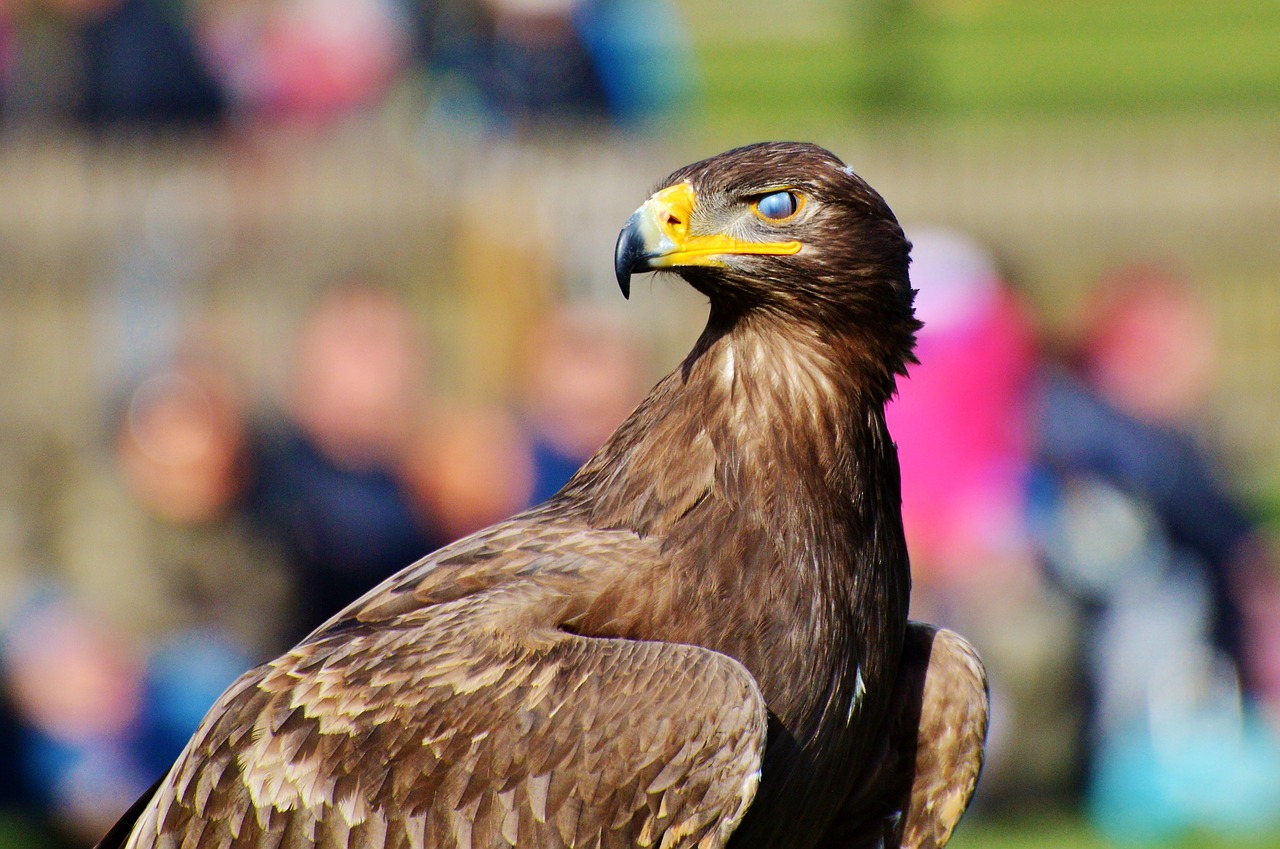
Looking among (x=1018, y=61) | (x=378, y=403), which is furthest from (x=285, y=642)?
(x=1018, y=61)

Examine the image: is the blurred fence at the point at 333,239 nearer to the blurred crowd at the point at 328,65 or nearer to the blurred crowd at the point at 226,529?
the blurred crowd at the point at 328,65

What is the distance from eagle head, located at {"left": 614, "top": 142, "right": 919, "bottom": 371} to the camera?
3.68 metres

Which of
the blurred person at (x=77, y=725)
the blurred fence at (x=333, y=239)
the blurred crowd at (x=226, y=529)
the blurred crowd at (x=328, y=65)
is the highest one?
the blurred crowd at (x=328, y=65)

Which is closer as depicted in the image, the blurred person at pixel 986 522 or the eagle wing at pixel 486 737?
the eagle wing at pixel 486 737

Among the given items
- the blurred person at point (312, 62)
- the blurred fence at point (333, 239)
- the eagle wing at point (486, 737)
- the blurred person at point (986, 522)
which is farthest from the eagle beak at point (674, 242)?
the blurred person at point (312, 62)

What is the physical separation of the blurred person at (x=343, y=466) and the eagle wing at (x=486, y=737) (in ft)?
11.4

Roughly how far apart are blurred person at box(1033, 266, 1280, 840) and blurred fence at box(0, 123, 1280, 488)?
116 inches

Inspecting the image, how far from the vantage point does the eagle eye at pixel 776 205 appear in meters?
3.69

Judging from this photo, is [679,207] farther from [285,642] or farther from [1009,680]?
[1009,680]

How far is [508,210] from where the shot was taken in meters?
12.2

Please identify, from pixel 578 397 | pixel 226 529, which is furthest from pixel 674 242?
pixel 578 397

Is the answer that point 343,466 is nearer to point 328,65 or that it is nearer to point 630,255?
point 630,255

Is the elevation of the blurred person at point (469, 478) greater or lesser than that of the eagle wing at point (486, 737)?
lesser

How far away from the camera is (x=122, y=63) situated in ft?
43.8
